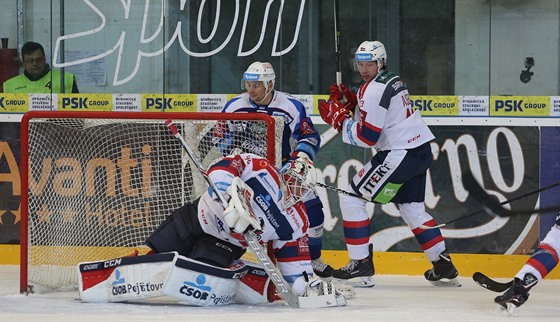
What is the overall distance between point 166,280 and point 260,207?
52cm

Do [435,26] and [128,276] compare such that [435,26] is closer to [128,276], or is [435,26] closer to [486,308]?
[486,308]

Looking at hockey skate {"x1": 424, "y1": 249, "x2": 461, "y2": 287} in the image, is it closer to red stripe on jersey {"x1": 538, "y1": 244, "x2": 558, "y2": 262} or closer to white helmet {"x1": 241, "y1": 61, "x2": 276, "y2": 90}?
red stripe on jersey {"x1": 538, "y1": 244, "x2": 558, "y2": 262}

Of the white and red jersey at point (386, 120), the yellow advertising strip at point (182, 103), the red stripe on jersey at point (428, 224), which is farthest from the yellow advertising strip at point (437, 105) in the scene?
the red stripe on jersey at point (428, 224)

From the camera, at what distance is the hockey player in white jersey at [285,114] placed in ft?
20.8

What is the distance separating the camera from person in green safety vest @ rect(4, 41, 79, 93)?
300 inches

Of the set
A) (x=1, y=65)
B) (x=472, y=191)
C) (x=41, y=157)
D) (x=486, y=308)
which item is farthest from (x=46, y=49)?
(x=486, y=308)

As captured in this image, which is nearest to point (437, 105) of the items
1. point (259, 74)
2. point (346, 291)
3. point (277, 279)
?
point (259, 74)

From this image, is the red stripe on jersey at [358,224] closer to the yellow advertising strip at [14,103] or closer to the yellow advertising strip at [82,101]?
the yellow advertising strip at [82,101]

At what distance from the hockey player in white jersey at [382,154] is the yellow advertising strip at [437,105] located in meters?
0.75

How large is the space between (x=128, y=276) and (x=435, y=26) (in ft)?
9.36

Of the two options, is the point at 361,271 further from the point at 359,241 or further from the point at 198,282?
the point at 198,282

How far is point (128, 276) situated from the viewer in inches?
217

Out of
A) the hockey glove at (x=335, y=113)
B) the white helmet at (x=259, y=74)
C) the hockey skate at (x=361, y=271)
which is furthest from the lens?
the hockey skate at (x=361, y=271)

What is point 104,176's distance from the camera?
21.5 ft
